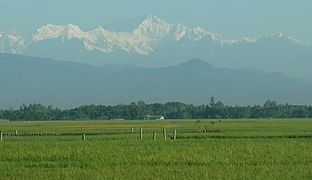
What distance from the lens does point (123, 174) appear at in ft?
92.3

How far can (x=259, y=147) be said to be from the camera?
40.8m

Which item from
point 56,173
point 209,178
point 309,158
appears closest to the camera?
point 209,178

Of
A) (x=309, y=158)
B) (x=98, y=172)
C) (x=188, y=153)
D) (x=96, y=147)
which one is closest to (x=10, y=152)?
(x=96, y=147)

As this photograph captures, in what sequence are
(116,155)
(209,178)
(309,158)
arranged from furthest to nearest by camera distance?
(116,155) < (309,158) < (209,178)

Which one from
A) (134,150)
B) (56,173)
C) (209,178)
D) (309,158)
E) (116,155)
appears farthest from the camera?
(134,150)

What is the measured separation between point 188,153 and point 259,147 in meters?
5.30

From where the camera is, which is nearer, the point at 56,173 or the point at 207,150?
the point at 56,173

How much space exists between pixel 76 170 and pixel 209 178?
→ 5.66 metres

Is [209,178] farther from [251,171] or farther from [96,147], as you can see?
[96,147]

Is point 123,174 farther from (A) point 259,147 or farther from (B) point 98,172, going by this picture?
(A) point 259,147

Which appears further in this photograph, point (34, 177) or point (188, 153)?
point (188, 153)

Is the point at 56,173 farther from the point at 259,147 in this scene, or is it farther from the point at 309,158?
the point at 259,147

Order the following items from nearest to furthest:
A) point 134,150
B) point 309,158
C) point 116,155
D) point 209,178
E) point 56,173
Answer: point 209,178 < point 56,173 < point 309,158 < point 116,155 < point 134,150

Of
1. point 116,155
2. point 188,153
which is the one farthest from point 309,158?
point 116,155
